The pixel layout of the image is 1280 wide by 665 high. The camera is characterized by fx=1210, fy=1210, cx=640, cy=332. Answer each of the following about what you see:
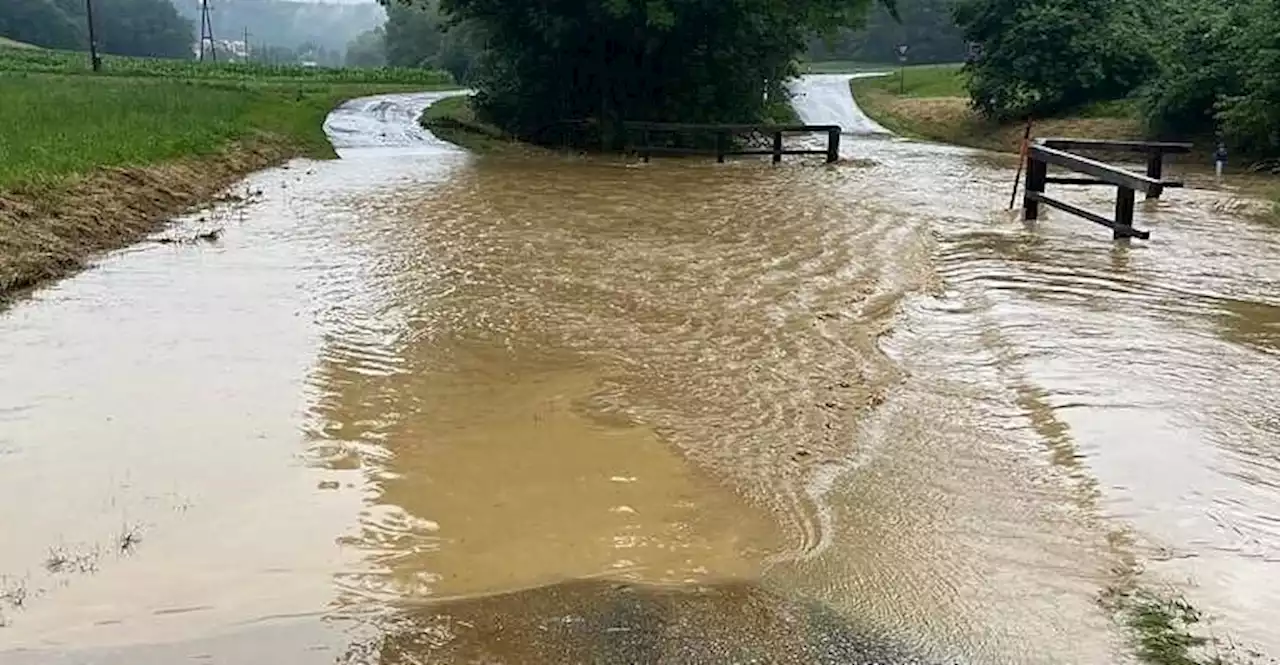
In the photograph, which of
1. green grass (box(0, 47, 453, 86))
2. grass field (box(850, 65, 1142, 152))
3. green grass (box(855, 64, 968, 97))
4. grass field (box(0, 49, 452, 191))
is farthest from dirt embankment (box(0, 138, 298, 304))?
green grass (box(855, 64, 968, 97))

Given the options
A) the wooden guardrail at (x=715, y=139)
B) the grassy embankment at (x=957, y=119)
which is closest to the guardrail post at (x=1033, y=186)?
the grassy embankment at (x=957, y=119)

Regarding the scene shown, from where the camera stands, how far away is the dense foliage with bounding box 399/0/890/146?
2770 cm

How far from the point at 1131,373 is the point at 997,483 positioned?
255cm

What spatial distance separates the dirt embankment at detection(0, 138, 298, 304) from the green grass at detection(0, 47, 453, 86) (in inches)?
1288

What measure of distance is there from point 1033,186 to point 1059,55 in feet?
68.2

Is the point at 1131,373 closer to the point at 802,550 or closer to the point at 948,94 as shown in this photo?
the point at 802,550

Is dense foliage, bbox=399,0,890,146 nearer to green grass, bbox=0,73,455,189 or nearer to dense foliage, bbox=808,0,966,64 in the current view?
green grass, bbox=0,73,455,189

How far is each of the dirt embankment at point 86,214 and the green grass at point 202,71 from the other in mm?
32705

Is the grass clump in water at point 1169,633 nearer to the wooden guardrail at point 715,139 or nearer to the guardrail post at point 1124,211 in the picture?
the guardrail post at point 1124,211

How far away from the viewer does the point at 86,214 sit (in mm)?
13125

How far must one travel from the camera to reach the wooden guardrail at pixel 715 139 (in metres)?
26.7

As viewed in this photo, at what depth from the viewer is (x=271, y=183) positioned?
19594 mm

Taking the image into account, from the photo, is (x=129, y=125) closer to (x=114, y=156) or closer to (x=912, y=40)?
(x=114, y=156)

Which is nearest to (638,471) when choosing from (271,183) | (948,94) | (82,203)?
(82,203)
